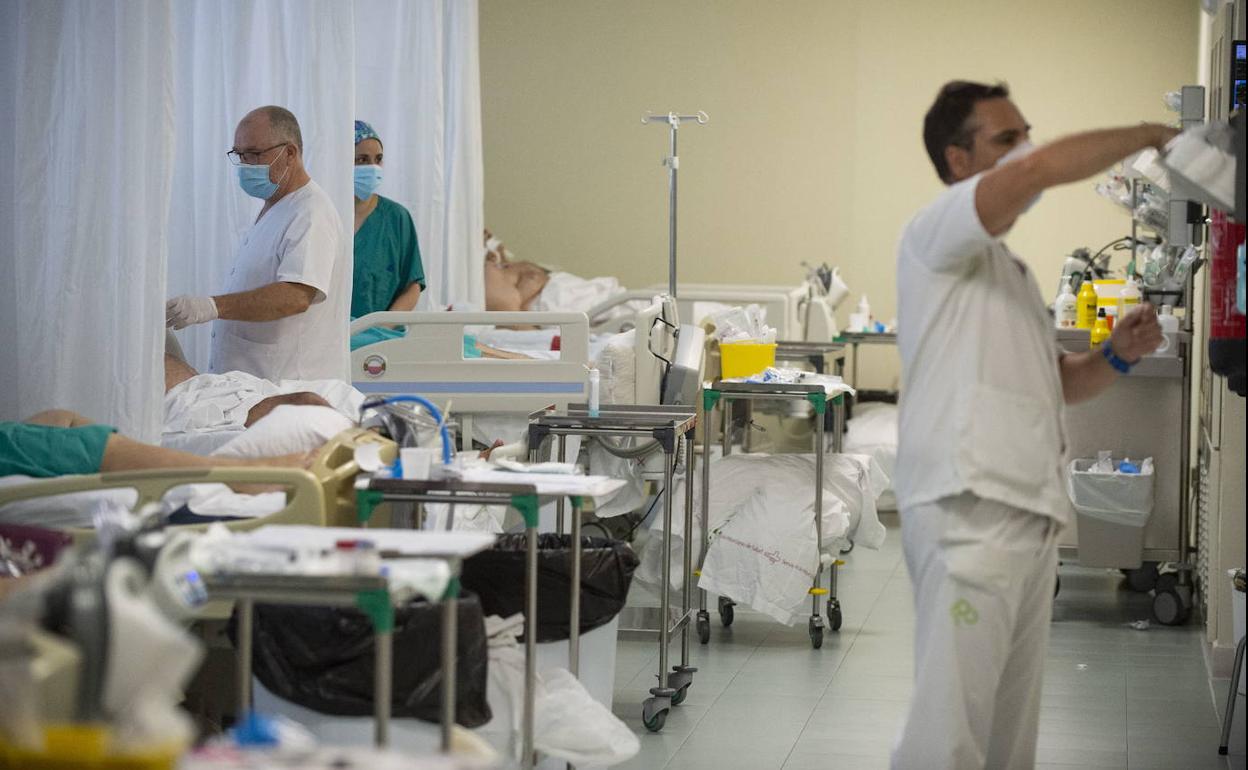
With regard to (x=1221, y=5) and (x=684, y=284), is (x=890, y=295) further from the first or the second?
(x=1221, y=5)

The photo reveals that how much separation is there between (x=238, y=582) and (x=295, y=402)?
1847 mm

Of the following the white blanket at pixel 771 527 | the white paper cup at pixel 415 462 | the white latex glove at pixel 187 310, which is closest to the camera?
the white paper cup at pixel 415 462

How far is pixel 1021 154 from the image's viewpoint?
8.02ft

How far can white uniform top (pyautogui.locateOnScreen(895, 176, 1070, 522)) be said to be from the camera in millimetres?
2557

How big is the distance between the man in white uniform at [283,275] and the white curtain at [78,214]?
2.55 feet

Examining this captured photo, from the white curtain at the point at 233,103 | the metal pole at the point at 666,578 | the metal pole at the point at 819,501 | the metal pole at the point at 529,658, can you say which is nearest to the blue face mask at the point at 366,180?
the white curtain at the point at 233,103

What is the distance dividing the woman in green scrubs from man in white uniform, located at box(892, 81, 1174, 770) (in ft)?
11.5

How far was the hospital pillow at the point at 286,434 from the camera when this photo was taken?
3.40 m

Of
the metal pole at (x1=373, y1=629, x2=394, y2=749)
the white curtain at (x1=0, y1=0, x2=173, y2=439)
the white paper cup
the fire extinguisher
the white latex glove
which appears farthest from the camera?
the white latex glove

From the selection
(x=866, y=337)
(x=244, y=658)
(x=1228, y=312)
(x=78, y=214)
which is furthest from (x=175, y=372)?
(x=866, y=337)

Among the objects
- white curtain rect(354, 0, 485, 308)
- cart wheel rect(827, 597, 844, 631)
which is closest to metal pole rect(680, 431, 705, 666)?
cart wheel rect(827, 597, 844, 631)

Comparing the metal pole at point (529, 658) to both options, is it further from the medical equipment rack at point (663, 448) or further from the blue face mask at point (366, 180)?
the blue face mask at point (366, 180)

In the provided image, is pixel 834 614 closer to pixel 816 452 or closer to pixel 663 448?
pixel 816 452

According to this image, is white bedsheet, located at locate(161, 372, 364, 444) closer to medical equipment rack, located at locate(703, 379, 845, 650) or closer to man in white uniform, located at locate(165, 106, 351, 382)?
man in white uniform, located at locate(165, 106, 351, 382)
